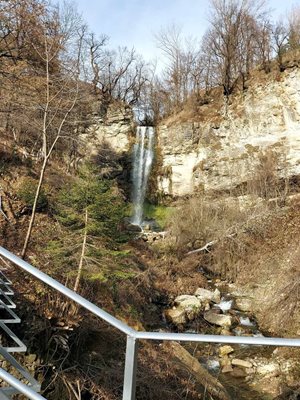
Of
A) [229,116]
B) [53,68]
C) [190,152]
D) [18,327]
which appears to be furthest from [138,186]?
[18,327]

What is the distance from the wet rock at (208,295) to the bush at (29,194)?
7265 mm

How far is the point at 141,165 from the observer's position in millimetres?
26609

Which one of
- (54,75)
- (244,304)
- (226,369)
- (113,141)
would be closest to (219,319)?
(244,304)

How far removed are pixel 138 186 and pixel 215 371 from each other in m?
18.1

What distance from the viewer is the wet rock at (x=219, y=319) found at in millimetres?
12484

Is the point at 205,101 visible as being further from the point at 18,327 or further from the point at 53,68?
the point at 18,327

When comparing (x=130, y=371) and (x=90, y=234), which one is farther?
(x=90, y=234)

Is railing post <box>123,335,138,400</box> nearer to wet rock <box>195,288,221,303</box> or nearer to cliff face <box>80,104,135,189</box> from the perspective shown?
wet rock <box>195,288,221,303</box>

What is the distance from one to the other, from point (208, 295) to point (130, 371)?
45.1 ft

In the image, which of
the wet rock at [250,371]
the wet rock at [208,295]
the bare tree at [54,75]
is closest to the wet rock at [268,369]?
the wet rock at [250,371]

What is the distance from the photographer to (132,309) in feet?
37.2

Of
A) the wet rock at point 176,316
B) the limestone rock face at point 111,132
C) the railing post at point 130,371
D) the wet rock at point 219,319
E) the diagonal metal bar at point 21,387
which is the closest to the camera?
the diagonal metal bar at point 21,387

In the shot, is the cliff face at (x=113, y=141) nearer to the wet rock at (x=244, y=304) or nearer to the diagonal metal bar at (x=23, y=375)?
the wet rock at (x=244, y=304)

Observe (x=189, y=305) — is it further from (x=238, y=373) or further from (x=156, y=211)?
(x=156, y=211)
